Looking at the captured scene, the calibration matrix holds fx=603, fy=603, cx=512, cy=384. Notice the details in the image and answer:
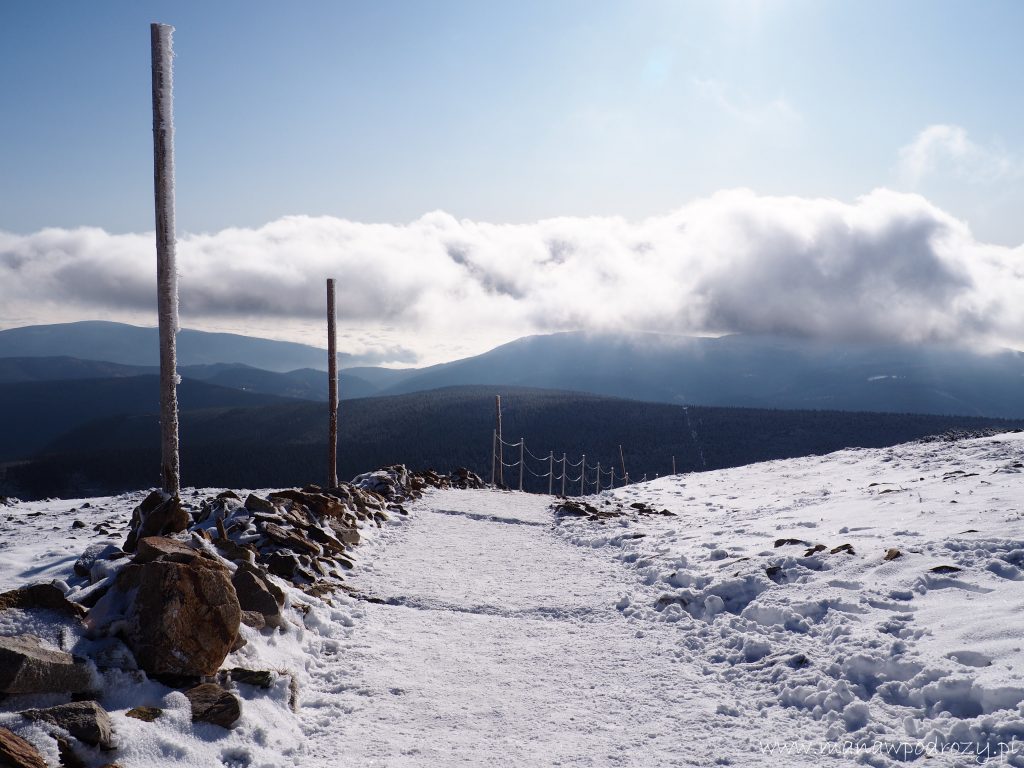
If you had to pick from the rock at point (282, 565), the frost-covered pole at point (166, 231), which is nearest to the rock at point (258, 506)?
the frost-covered pole at point (166, 231)

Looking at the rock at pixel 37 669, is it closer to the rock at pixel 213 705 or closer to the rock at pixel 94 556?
the rock at pixel 213 705

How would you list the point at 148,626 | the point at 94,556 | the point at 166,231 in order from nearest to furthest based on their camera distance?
the point at 148,626
the point at 94,556
the point at 166,231

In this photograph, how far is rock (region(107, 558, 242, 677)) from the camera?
502 centimetres

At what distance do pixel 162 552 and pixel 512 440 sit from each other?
130 metres

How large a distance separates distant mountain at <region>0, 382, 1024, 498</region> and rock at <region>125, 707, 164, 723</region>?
9961cm

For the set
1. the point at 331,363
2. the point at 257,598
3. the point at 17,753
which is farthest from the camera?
the point at 331,363

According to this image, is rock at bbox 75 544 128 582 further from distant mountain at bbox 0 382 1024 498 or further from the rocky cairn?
distant mountain at bbox 0 382 1024 498

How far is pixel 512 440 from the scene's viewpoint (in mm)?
136000

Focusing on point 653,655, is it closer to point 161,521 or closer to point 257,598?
point 257,598

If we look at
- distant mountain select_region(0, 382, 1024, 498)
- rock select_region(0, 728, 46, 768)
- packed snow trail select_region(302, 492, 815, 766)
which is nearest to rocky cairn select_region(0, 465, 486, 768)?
rock select_region(0, 728, 46, 768)

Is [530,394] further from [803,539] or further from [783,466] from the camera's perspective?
[803,539]

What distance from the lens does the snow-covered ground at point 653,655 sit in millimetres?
4805

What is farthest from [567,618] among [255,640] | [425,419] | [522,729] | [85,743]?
[425,419]

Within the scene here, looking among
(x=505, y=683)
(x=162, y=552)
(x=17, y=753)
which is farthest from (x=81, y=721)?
(x=505, y=683)
